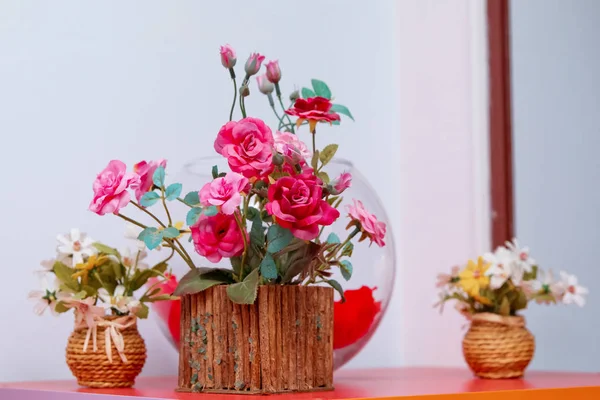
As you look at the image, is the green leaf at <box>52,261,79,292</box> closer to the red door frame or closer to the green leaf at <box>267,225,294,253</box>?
the green leaf at <box>267,225,294,253</box>

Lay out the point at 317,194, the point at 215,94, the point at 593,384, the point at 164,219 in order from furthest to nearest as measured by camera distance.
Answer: the point at 215,94
the point at 164,219
the point at 593,384
the point at 317,194

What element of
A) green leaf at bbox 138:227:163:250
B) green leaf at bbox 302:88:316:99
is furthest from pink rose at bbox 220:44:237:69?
green leaf at bbox 138:227:163:250

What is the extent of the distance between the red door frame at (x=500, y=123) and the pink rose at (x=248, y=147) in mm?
849

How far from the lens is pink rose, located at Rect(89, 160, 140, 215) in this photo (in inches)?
38.4

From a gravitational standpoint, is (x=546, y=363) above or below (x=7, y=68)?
below

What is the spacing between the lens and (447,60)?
182 cm

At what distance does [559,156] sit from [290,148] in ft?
2.84

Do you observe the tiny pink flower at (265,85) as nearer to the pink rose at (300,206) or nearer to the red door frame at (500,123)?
the pink rose at (300,206)

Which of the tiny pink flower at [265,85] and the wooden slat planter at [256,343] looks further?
the tiny pink flower at [265,85]

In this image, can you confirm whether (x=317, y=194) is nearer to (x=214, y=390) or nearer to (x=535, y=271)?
(x=214, y=390)

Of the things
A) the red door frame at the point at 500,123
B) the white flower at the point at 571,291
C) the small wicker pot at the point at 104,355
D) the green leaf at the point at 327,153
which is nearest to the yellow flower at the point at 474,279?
the white flower at the point at 571,291

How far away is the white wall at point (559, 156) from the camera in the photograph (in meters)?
1.65

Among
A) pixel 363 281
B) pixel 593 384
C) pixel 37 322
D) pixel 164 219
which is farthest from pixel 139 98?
pixel 593 384

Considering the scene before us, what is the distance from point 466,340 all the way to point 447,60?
676mm
